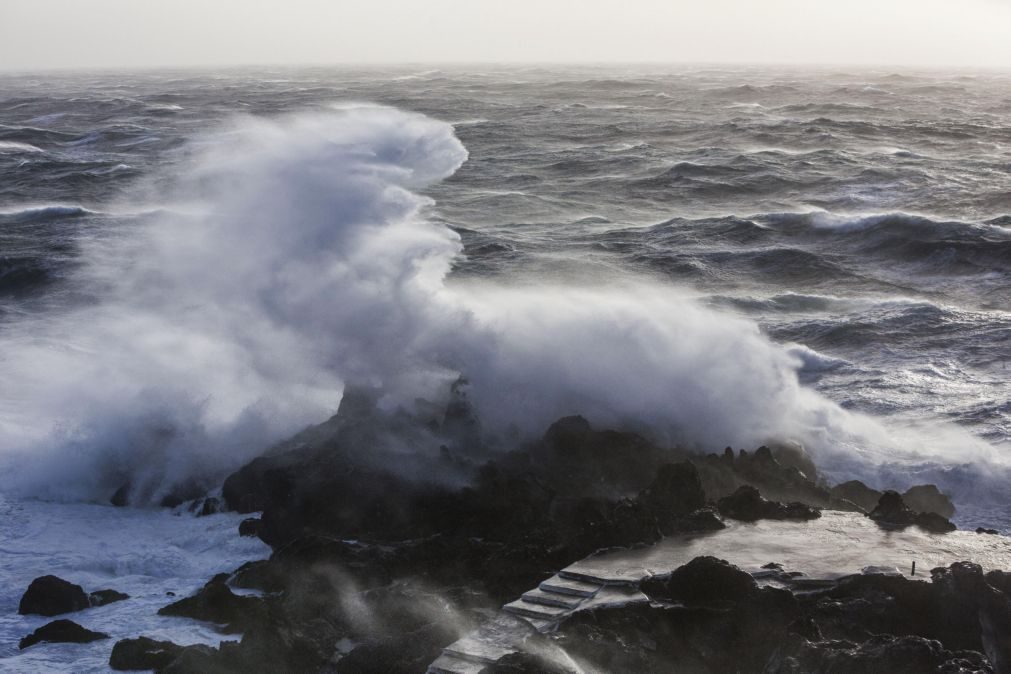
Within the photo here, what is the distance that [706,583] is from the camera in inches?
344

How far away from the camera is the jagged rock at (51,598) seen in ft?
33.8

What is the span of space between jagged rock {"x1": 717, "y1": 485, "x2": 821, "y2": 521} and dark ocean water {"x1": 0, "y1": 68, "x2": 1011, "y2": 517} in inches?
137

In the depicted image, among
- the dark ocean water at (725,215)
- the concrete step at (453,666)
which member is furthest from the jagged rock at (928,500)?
the concrete step at (453,666)

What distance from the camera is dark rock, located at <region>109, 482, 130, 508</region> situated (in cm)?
1327

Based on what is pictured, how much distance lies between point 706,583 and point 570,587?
47.0 inches

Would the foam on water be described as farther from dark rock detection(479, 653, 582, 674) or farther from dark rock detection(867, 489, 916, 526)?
dark rock detection(867, 489, 916, 526)

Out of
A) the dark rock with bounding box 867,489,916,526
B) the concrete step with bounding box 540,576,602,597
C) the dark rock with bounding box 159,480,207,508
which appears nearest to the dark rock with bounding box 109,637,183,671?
the concrete step with bounding box 540,576,602,597

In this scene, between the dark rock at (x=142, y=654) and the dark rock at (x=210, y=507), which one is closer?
the dark rock at (x=142, y=654)

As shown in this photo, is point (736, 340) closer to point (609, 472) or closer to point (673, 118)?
point (609, 472)

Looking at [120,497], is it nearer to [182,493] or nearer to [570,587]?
[182,493]

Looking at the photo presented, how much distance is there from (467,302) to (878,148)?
30300mm

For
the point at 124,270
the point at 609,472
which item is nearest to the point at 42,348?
the point at 124,270

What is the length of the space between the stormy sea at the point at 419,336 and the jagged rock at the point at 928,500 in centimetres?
31

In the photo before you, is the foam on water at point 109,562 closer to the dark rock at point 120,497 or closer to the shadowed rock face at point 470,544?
the dark rock at point 120,497
